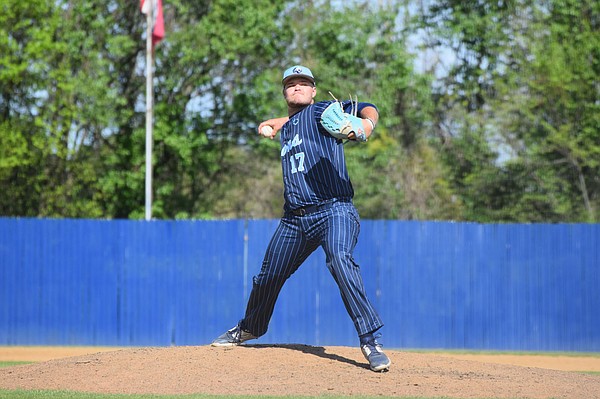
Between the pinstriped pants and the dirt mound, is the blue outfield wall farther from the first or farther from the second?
the pinstriped pants

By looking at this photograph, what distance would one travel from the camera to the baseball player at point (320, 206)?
6.89m

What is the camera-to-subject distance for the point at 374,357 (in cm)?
691

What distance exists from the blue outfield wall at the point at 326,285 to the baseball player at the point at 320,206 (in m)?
8.52

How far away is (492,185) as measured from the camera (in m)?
24.8

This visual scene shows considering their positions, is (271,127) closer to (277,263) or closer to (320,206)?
(320,206)

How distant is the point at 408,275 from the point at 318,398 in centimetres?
989

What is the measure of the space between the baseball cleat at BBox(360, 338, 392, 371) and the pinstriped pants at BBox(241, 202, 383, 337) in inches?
4.9

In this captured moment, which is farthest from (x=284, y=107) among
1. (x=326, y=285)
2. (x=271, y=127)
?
(x=271, y=127)

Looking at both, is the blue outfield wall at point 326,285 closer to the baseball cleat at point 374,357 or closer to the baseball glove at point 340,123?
the baseball cleat at point 374,357

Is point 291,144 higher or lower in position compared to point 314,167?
higher

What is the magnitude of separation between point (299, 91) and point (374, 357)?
6.96 ft

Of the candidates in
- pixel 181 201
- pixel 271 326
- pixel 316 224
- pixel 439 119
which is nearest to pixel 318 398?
pixel 316 224

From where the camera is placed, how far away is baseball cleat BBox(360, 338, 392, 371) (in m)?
6.89

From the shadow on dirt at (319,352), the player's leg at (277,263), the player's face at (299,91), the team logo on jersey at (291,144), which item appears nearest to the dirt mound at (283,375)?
the shadow on dirt at (319,352)
